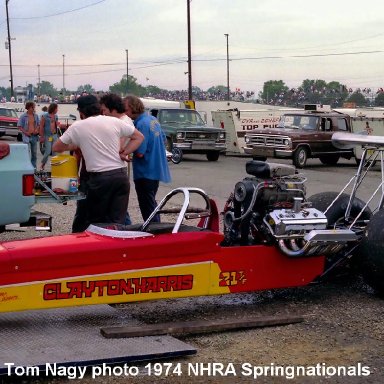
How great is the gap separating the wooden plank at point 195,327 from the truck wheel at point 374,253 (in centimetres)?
84

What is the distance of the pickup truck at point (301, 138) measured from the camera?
76.9ft

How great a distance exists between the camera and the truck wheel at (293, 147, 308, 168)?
2339cm

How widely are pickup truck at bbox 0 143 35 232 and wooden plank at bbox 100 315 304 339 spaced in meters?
2.27

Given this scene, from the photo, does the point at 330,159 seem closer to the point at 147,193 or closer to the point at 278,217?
the point at 147,193

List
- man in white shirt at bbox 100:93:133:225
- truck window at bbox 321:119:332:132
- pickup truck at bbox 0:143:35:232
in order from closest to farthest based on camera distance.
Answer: pickup truck at bbox 0:143:35:232 → man in white shirt at bbox 100:93:133:225 → truck window at bbox 321:119:332:132

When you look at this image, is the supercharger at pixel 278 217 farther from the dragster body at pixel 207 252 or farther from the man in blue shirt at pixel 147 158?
the man in blue shirt at pixel 147 158

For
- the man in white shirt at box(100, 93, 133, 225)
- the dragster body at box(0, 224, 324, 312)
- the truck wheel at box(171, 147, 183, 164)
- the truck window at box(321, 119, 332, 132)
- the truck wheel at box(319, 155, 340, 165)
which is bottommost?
the truck wheel at box(319, 155, 340, 165)

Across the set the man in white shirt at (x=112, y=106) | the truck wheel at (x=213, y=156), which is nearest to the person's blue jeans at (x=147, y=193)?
the man in white shirt at (x=112, y=106)

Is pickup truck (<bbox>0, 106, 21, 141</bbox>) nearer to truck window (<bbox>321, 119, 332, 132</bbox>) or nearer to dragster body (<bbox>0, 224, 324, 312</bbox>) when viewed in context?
truck window (<bbox>321, 119, 332, 132</bbox>)

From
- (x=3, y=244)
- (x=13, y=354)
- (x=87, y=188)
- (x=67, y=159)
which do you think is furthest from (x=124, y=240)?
(x=67, y=159)

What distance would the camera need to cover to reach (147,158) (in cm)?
805

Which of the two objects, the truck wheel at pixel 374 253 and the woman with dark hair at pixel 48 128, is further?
the woman with dark hair at pixel 48 128

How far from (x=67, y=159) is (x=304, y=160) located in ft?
54.2

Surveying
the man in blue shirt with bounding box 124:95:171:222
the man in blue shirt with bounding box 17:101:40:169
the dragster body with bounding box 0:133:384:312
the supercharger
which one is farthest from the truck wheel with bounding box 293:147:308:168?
the supercharger
